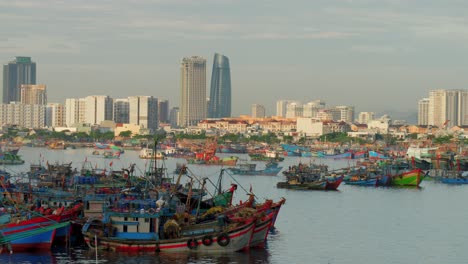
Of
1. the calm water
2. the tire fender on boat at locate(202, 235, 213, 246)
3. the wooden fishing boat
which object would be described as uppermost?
the wooden fishing boat

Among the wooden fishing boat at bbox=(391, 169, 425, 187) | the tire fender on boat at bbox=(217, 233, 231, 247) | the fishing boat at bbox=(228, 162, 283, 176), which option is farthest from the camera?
the fishing boat at bbox=(228, 162, 283, 176)

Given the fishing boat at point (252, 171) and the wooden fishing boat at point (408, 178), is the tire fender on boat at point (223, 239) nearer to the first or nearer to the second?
the wooden fishing boat at point (408, 178)

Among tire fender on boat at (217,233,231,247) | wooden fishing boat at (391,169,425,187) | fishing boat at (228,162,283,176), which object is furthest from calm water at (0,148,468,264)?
fishing boat at (228,162,283,176)

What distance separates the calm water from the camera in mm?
33031

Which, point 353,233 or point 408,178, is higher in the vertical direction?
point 408,178

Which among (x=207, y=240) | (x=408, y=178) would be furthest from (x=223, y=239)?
(x=408, y=178)

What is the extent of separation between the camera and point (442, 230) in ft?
142

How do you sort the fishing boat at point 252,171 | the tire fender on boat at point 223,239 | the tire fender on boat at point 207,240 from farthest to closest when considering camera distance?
the fishing boat at point 252,171, the tire fender on boat at point 223,239, the tire fender on boat at point 207,240

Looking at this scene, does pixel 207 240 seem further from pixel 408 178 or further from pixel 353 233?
pixel 408 178

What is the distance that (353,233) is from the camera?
4131cm

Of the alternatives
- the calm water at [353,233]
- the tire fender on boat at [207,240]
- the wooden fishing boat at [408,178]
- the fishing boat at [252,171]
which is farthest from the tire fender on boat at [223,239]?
the fishing boat at [252,171]

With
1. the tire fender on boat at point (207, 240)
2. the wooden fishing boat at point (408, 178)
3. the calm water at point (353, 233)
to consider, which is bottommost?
the calm water at point (353, 233)

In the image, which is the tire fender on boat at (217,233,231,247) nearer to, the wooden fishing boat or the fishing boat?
the wooden fishing boat

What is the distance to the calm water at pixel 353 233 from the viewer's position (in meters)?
33.0
